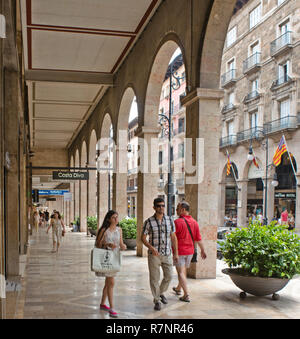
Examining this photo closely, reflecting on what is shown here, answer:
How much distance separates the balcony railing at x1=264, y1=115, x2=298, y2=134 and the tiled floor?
70.2ft

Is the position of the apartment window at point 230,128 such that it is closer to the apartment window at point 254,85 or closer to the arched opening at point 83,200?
the apartment window at point 254,85

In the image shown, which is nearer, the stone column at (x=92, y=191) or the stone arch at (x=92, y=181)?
the stone arch at (x=92, y=181)

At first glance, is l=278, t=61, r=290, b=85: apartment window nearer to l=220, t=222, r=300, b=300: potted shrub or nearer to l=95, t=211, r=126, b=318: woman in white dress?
l=220, t=222, r=300, b=300: potted shrub

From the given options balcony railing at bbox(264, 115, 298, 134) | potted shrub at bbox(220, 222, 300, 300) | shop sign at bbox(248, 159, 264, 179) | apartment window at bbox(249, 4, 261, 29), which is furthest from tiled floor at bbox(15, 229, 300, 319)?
apartment window at bbox(249, 4, 261, 29)

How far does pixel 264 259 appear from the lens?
726cm

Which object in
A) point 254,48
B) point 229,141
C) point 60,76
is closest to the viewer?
point 60,76

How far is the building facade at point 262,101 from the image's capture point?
29.5 meters

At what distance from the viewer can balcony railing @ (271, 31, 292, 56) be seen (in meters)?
29.2

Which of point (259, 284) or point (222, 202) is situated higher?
point (259, 284)

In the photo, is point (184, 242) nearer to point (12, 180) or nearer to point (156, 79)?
point (12, 180)

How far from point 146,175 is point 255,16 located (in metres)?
24.9

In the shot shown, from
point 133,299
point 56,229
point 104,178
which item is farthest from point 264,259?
point 104,178

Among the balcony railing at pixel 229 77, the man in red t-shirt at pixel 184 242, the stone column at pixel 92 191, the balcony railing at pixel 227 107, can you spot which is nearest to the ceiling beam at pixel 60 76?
the stone column at pixel 92 191

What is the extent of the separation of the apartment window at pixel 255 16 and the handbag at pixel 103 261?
3089cm
